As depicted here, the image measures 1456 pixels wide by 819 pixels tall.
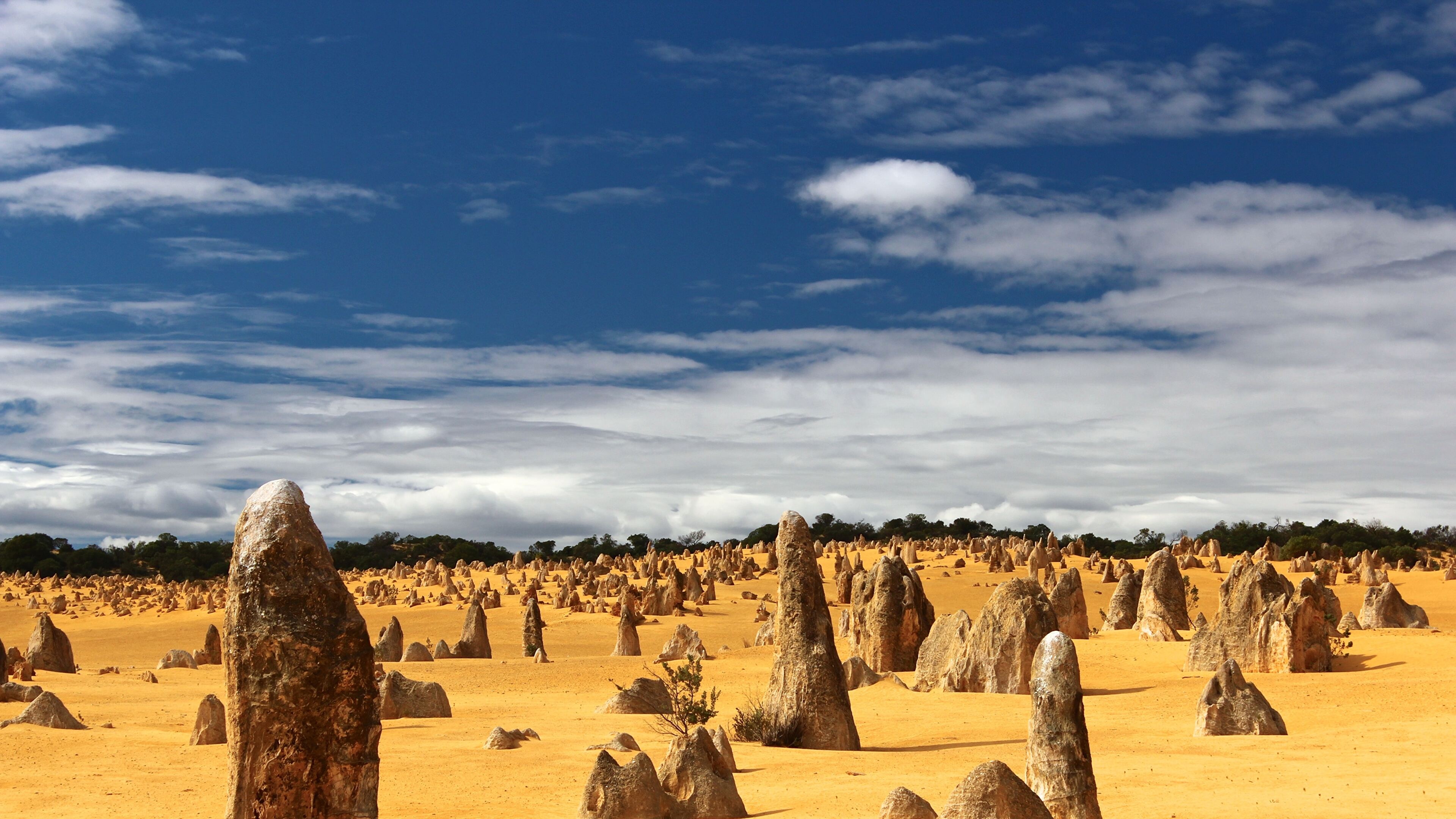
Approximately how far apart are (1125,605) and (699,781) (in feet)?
77.2

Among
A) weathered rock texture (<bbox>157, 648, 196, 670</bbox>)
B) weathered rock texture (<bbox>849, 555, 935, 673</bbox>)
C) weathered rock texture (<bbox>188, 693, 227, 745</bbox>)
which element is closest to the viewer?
weathered rock texture (<bbox>188, 693, 227, 745</bbox>)

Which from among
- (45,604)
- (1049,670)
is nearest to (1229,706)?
(1049,670)

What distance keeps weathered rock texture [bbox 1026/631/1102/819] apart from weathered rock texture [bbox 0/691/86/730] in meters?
14.2

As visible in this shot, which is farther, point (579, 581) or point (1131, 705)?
point (579, 581)

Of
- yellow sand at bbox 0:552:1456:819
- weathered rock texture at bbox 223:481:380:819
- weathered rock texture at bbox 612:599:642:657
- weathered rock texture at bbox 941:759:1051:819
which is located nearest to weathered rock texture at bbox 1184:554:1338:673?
yellow sand at bbox 0:552:1456:819

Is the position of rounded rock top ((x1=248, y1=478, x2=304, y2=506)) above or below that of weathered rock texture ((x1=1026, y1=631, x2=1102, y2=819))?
above

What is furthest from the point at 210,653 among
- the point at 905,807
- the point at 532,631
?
the point at 905,807

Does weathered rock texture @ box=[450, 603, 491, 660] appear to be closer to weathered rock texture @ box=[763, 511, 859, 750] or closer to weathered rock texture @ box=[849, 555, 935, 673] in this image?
weathered rock texture @ box=[849, 555, 935, 673]

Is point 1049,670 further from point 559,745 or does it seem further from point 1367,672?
point 1367,672

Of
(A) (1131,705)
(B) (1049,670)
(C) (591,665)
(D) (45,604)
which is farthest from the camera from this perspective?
(D) (45,604)

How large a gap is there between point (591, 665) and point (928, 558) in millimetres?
34988

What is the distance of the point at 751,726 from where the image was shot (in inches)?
680

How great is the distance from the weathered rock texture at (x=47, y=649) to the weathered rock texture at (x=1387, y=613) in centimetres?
3077

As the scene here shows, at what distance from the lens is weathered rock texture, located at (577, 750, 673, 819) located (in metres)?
11.3
